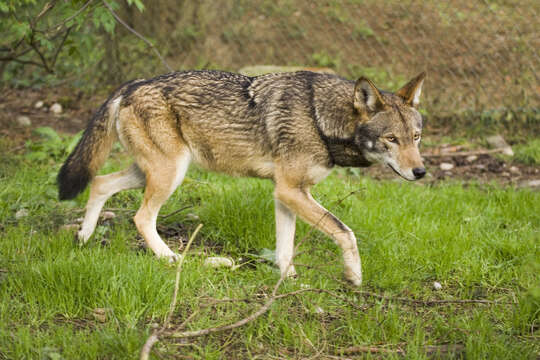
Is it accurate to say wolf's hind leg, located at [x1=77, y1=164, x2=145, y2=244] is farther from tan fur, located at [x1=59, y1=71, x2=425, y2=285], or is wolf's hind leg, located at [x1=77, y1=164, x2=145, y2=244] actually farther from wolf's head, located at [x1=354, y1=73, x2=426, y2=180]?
wolf's head, located at [x1=354, y1=73, x2=426, y2=180]

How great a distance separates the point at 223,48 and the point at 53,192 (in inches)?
193

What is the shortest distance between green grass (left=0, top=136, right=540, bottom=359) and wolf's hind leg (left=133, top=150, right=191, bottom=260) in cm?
20

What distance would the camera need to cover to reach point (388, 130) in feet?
12.4

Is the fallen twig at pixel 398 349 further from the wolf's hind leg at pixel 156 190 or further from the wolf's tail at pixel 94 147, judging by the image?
the wolf's tail at pixel 94 147

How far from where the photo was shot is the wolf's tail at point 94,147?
421cm

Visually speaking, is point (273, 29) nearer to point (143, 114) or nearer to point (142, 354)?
point (143, 114)

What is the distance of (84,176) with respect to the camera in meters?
4.20

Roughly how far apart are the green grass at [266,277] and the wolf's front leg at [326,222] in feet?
0.45

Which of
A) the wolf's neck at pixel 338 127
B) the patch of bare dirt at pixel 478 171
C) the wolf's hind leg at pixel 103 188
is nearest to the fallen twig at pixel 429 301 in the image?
the wolf's neck at pixel 338 127

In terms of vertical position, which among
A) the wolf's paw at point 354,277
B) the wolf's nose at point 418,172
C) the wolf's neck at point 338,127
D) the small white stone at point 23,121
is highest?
the wolf's neck at point 338,127

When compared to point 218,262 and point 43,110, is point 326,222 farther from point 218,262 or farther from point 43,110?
point 43,110

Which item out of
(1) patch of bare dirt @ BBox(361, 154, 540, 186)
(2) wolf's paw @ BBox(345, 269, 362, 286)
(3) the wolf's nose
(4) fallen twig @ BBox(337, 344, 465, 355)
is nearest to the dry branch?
(1) patch of bare dirt @ BBox(361, 154, 540, 186)

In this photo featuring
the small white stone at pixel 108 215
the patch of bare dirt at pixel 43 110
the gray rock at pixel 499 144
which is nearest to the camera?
the small white stone at pixel 108 215

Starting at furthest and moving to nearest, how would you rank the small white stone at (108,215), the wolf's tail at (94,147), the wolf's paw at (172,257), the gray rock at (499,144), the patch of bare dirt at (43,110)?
the patch of bare dirt at (43,110) < the gray rock at (499,144) < the small white stone at (108,215) < the wolf's tail at (94,147) < the wolf's paw at (172,257)
